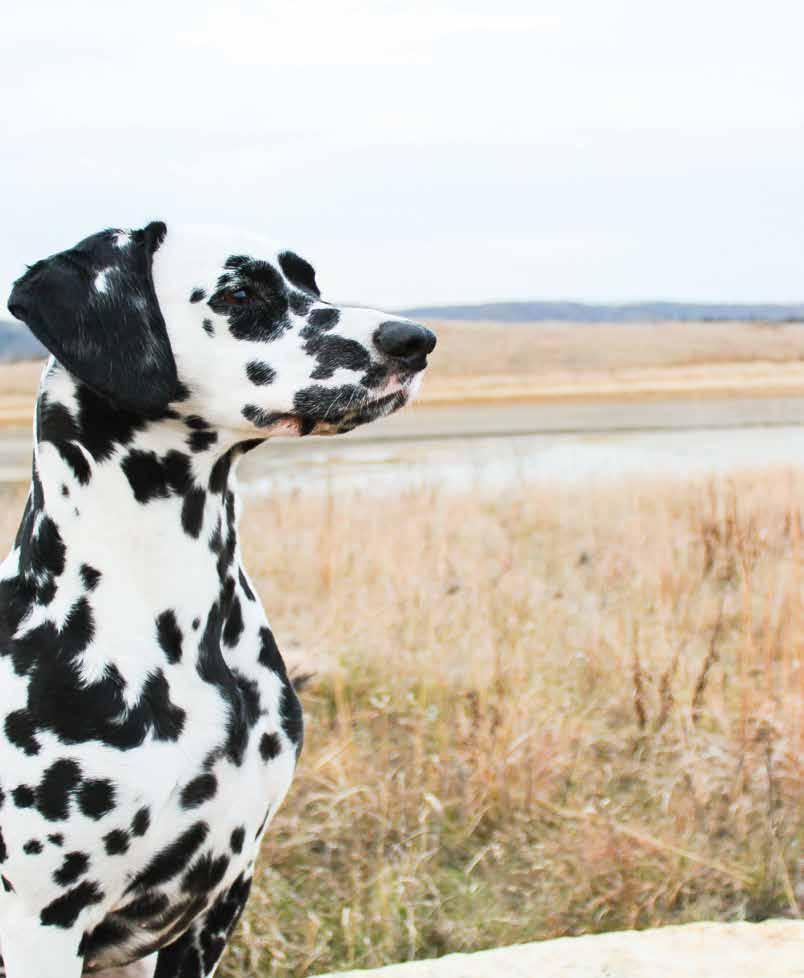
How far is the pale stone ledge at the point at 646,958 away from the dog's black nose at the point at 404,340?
175cm

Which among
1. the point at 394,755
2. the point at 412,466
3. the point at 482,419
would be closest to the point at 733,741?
the point at 394,755

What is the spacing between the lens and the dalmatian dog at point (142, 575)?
7.94ft

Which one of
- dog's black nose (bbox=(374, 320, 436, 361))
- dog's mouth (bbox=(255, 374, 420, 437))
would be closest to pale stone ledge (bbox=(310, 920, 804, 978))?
dog's mouth (bbox=(255, 374, 420, 437))

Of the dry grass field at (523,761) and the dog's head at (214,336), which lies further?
the dry grass field at (523,761)

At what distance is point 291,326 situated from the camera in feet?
8.51

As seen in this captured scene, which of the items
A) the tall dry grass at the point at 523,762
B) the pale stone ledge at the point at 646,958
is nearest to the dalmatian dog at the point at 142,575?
the pale stone ledge at the point at 646,958

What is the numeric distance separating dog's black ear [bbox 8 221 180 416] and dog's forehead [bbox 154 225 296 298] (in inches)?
1.6

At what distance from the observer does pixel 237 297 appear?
2.59m

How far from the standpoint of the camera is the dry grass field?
407cm

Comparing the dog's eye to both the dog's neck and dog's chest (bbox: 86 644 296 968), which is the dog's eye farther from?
dog's chest (bbox: 86 644 296 968)

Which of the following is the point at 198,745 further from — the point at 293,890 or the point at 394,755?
the point at 394,755

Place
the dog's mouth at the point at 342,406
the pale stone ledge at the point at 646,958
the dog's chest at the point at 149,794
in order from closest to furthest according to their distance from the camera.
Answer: the dog's chest at the point at 149,794 → the dog's mouth at the point at 342,406 → the pale stone ledge at the point at 646,958

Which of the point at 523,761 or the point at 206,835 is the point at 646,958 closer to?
the point at 523,761

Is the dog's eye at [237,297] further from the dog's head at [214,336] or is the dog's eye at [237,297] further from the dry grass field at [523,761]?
the dry grass field at [523,761]
